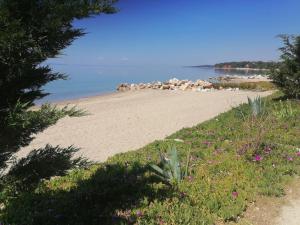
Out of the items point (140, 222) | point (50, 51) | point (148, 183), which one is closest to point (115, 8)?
point (50, 51)

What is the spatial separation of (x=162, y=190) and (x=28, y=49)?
3578 millimetres

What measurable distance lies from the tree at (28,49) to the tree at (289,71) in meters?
16.2

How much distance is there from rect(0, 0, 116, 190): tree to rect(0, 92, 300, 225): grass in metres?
1.07

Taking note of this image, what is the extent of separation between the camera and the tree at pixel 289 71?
18750mm

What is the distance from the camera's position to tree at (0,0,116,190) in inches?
150

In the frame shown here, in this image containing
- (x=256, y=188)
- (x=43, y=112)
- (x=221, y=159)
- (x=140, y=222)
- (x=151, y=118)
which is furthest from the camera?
(x=151, y=118)

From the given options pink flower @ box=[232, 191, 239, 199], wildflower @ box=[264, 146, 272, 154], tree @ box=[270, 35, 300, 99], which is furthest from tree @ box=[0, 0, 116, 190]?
tree @ box=[270, 35, 300, 99]

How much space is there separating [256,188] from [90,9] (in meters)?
4.40

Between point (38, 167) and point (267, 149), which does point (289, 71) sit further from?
point (38, 167)

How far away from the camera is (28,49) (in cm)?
402

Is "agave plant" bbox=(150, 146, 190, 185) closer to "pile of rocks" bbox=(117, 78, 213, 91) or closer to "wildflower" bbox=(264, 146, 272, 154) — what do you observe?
"wildflower" bbox=(264, 146, 272, 154)

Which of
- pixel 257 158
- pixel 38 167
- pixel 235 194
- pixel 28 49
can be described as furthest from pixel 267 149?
pixel 28 49

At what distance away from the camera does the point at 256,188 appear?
22.2 ft

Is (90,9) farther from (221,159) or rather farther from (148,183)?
(221,159)
